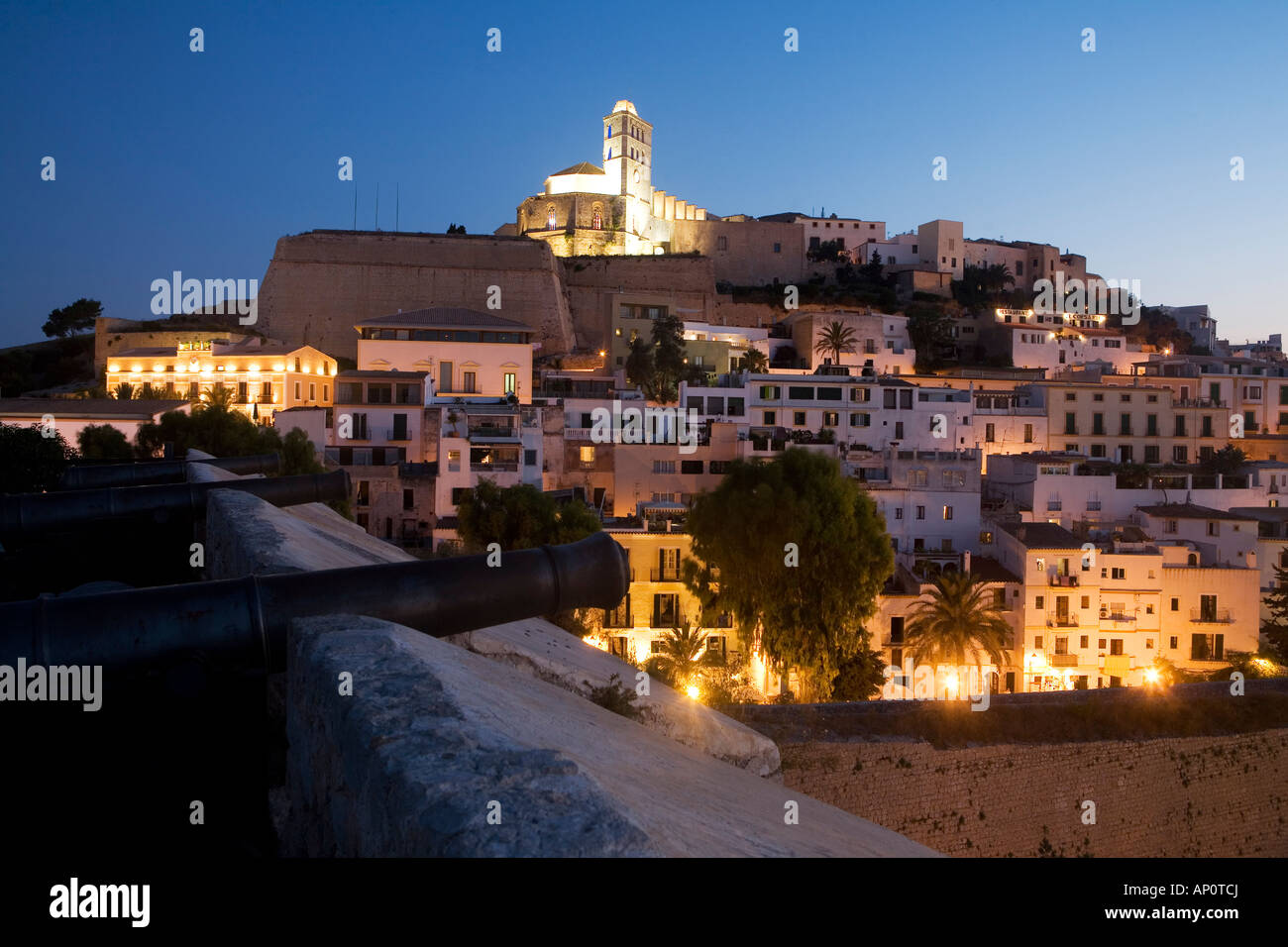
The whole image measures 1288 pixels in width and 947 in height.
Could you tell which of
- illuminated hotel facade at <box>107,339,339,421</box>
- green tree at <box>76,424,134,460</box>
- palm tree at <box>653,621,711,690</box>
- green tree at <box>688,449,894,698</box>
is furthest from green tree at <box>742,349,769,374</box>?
green tree at <box>76,424,134,460</box>

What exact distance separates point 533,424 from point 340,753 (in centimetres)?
2674

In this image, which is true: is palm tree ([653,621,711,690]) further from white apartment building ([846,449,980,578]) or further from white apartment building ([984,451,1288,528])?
white apartment building ([984,451,1288,528])

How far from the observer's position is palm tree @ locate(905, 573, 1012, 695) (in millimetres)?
19734

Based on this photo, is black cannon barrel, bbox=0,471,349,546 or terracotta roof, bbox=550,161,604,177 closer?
black cannon barrel, bbox=0,471,349,546

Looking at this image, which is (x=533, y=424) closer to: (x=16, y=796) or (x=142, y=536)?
(x=142, y=536)

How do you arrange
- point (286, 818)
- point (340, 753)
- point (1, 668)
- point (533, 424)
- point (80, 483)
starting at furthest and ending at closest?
point (533, 424) < point (80, 483) < point (286, 818) < point (1, 668) < point (340, 753)

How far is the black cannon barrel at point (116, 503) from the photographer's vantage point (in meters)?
6.07

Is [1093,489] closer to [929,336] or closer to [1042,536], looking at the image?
[1042,536]

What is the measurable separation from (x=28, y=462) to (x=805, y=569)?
42.5 ft

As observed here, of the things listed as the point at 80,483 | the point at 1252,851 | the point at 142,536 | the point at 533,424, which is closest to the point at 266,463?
the point at 80,483

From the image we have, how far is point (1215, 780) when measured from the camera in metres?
12.3

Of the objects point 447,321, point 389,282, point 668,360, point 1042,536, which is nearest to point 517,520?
point 1042,536

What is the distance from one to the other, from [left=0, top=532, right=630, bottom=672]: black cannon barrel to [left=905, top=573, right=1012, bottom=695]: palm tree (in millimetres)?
17345

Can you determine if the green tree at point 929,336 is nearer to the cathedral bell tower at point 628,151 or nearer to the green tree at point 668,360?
the green tree at point 668,360
